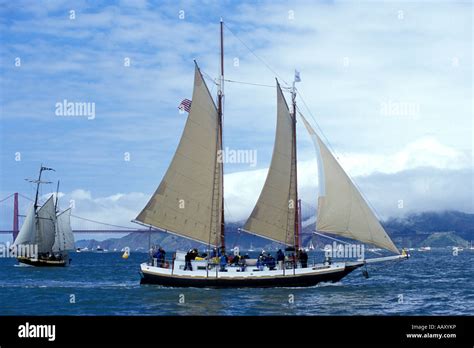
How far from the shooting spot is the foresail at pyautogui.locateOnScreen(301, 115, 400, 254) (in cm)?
4688

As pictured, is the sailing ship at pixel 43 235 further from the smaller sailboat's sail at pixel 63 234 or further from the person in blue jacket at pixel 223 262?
the person in blue jacket at pixel 223 262

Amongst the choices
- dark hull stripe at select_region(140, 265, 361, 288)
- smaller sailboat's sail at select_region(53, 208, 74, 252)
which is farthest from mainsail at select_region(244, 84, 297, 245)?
smaller sailboat's sail at select_region(53, 208, 74, 252)

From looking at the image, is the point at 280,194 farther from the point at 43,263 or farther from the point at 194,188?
the point at 43,263

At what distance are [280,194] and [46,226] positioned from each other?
61.5 m

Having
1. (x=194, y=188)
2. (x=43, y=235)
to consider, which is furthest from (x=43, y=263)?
(x=194, y=188)

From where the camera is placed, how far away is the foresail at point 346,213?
4688cm

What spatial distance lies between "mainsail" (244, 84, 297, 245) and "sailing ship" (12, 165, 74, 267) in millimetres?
60017

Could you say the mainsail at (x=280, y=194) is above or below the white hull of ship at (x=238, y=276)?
above

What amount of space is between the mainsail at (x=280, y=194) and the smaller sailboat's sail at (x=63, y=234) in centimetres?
6421

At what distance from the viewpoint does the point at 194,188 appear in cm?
4894

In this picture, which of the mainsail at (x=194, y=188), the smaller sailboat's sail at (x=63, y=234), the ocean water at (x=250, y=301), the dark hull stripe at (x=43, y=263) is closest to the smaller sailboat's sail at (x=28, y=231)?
the dark hull stripe at (x=43, y=263)
